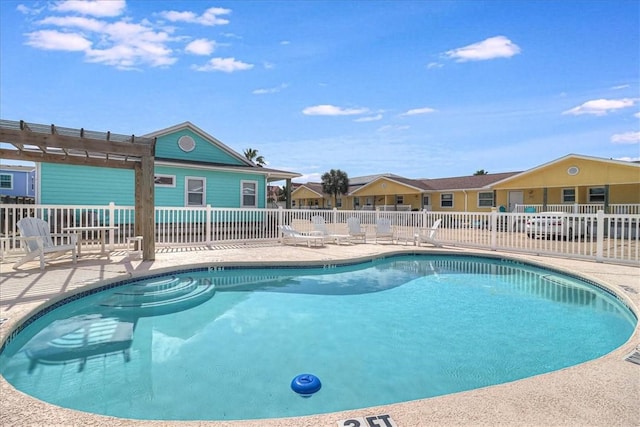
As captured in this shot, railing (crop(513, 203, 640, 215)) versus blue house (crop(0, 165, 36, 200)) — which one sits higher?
blue house (crop(0, 165, 36, 200))

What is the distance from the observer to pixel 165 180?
1422 cm

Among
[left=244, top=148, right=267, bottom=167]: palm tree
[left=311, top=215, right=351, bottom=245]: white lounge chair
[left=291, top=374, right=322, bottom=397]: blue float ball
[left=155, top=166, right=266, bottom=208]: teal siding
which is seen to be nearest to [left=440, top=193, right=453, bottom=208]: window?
[left=155, top=166, right=266, bottom=208]: teal siding

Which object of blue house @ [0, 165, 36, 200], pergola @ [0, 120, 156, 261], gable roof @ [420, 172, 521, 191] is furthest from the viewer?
gable roof @ [420, 172, 521, 191]

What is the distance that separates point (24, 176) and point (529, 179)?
35.5 meters

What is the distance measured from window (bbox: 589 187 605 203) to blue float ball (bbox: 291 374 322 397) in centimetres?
2507

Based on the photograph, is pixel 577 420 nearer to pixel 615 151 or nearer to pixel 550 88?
pixel 550 88

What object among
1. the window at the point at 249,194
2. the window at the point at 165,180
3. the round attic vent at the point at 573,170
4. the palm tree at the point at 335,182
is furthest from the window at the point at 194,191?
the palm tree at the point at 335,182

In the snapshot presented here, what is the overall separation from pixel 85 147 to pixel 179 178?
756 cm

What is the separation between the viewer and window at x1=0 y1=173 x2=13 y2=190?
2453 cm

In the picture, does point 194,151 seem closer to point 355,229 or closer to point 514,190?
point 355,229

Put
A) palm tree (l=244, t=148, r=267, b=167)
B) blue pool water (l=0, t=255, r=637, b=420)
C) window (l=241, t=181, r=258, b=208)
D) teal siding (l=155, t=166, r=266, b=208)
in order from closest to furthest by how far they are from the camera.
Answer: blue pool water (l=0, t=255, r=637, b=420), teal siding (l=155, t=166, r=266, b=208), window (l=241, t=181, r=258, b=208), palm tree (l=244, t=148, r=267, b=167)

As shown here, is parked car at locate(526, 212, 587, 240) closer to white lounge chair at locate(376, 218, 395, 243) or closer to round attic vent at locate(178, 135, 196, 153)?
white lounge chair at locate(376, 218, 395, 243)

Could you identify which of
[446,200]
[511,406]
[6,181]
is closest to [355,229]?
[511,406]

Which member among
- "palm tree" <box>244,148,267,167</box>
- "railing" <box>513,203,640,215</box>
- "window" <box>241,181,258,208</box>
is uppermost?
"palm tree" <box>244,148,267,167</box>
